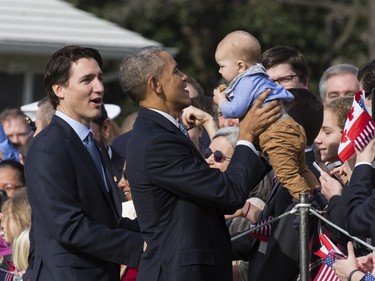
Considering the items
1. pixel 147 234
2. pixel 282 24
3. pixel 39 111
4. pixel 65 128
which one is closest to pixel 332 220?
pixel 147 234

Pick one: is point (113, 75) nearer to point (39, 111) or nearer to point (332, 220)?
point (39, 111)

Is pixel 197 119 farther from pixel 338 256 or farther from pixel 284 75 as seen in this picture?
pixel 338 256

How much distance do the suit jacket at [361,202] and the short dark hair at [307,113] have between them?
887 mm

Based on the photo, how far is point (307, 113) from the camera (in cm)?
691

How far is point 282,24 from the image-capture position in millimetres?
23656

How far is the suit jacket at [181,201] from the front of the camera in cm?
573

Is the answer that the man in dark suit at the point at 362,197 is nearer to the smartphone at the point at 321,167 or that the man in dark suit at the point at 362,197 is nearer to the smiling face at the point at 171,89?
the smartphone at the point at 321,167

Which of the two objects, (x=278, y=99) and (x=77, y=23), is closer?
(x=278, y=99)

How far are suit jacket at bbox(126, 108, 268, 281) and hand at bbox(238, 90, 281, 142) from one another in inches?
5.2

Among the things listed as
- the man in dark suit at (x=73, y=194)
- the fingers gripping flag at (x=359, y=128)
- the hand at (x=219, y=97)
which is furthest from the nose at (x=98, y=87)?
the fingers gripping flag at (x=359, y=128)

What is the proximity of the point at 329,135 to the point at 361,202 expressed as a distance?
1384mm

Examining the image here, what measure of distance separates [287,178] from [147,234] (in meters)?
0.87

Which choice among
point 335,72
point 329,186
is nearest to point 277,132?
point 329,186

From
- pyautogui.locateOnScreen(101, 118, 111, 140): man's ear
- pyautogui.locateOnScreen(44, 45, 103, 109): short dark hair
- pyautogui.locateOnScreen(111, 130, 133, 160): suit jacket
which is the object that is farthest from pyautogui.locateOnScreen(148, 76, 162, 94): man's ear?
pyautogui.locateOnScreen(111, 130, 133, 160): suit jacket
